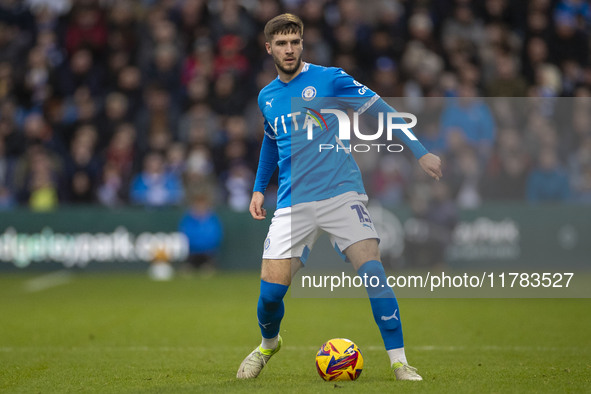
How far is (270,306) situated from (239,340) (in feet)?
8.95

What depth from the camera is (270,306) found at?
655cm

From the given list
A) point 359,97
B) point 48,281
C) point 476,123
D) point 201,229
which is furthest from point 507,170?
point 359,97

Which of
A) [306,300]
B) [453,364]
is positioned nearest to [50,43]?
[306,300]

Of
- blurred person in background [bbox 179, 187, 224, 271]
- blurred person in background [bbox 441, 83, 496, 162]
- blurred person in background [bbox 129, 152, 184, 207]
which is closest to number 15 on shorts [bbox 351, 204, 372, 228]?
blurred person in background [bbox 441, 83, 496, 162]

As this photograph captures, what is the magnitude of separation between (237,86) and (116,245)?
3.86 metres

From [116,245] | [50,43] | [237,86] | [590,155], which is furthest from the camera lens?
[50,43]

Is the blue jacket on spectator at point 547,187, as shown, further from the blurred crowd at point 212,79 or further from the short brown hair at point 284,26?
the short brown hair at point 284,26

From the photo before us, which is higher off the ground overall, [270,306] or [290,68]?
[290,68]

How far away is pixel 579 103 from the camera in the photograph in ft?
50.0

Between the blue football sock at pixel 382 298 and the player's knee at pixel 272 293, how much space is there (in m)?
0.58

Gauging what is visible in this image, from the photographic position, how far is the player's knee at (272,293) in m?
6.43

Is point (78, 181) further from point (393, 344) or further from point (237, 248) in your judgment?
point (393, 344)

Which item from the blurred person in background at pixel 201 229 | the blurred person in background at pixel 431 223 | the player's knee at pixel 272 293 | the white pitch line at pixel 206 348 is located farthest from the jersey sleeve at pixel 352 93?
the blurred person in background at pixel 201 229

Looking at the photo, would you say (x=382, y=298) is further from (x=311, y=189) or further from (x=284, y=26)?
(x=284, y=26)
